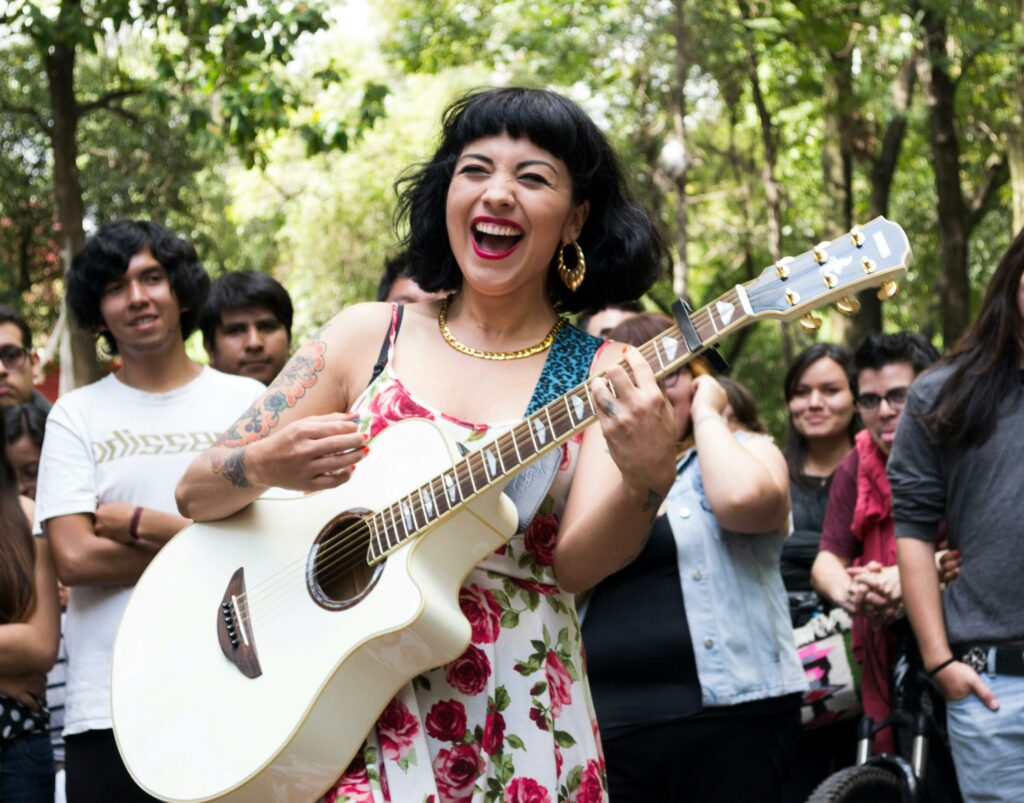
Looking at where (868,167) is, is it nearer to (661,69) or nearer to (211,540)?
(661,69)

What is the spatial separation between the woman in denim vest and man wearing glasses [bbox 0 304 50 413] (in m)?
2.98

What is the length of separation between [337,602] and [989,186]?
17.8m

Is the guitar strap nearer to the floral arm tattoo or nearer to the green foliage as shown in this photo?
the floral arm tattoo

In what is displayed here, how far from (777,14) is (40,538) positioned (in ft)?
42.5

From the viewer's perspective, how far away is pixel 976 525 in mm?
4055

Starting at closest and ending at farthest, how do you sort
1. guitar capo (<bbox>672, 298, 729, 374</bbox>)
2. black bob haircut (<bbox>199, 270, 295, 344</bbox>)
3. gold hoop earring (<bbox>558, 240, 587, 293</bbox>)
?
guitar capo (<bbox>672, 298, 729, 374</bbox>), gold hoop earring (<bbox>558, 240, 587, 293</bbox>), black bob haircut (<bbox>199, 270, 295, 344</bbox>)

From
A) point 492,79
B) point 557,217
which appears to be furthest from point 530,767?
point 492,79

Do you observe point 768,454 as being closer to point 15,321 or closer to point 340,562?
point 340,562

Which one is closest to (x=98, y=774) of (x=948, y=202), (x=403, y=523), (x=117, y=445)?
(x=117, y=445)

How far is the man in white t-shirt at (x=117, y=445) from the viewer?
4.03 m

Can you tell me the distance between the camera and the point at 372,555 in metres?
2.78

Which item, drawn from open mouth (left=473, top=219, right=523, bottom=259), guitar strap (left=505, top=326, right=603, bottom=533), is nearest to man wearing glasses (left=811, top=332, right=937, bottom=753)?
guitar strap (left=505, top=326, right=603, bottom=533)

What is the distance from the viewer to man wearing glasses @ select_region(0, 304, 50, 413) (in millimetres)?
5930

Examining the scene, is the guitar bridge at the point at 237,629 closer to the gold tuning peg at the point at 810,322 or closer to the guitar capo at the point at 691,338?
the guitar capo at the point at 691,338
